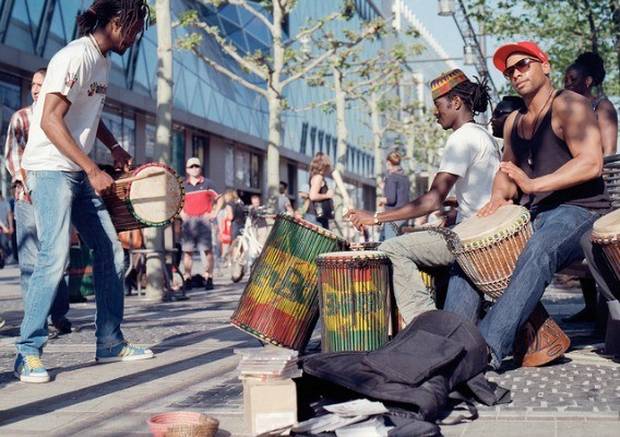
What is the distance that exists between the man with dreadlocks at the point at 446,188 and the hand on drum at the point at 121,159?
1576 mm

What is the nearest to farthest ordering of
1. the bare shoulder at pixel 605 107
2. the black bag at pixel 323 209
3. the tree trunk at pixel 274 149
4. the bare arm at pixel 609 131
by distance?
the bare arm at pixel 609 131, the bare shoulder at pixel 605 107, the black bag at pixel 323 209, the tree trunk at pixel 274 149

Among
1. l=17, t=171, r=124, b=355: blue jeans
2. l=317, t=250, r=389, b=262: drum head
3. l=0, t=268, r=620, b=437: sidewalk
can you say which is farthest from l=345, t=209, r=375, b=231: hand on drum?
l=17, t=171, r=124, b=355: blue jeans

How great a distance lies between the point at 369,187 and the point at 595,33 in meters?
76.4

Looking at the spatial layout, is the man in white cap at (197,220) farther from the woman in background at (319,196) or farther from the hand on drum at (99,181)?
the hand on drum at (99,181)

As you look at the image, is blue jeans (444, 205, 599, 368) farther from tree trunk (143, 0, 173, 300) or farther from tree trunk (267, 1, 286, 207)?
tree trunk (267, 1, 286, 207)

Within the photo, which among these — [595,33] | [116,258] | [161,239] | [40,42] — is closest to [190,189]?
[161,239]

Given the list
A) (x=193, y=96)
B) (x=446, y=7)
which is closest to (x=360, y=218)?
(x=446, y=7)

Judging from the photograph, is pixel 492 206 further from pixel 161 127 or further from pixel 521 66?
pixel 161 127

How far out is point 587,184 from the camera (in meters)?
5.97

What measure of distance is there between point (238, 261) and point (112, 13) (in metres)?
11.6

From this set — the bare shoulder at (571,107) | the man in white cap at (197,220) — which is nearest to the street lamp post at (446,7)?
the man in white cap at (197,220)

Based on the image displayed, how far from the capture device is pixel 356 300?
581 centimetres

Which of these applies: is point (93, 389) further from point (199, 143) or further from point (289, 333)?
point (199, 143)

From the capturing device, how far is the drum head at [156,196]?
6609 mm
